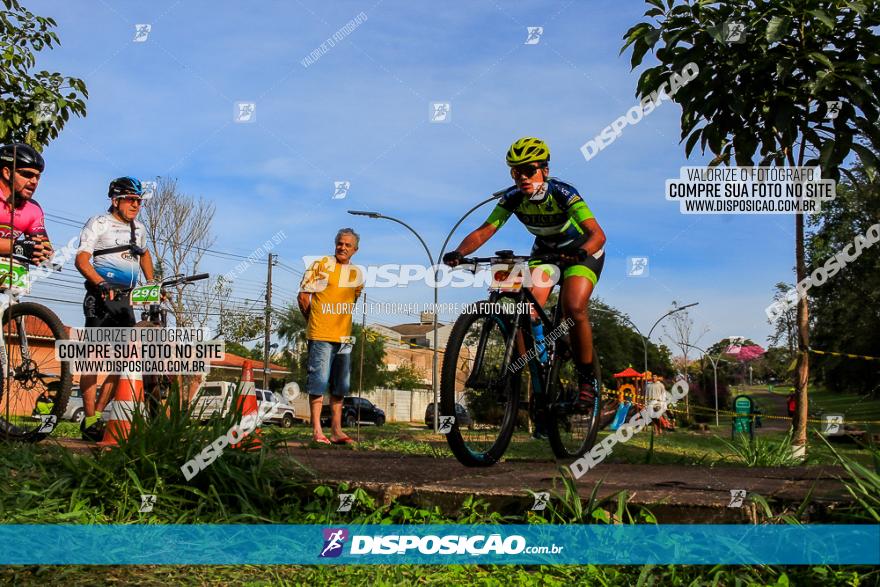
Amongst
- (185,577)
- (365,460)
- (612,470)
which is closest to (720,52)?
(612,470)

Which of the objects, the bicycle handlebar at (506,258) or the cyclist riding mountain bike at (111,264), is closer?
the bicycle handlebar at (506,258)

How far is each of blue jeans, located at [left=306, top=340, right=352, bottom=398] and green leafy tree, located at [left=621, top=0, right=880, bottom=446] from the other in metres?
3.79

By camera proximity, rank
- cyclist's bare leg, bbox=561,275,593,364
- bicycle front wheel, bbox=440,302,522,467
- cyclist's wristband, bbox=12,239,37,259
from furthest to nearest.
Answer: cyclist's wristband, bbox=12,239,37,259 < cyclist's bare leg, bbox=561,275,593,364 < bicycle front wheel, bbox=440,302,522,467

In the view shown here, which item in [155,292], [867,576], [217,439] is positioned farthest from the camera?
[155,292]

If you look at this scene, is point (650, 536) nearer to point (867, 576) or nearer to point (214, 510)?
point (867, 576)

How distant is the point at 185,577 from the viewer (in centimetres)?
286

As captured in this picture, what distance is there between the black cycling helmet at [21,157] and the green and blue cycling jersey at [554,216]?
3.52m

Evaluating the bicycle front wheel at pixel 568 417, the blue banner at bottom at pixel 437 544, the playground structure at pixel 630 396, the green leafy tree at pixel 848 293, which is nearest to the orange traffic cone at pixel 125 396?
the blue banner at bottom at pixel 437 544

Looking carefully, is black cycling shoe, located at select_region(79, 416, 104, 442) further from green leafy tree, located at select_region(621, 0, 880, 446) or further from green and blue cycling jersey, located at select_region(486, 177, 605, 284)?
green leafy tree, located at select_region(621, 0, 880, 446)

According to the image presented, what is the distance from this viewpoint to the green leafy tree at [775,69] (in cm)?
646

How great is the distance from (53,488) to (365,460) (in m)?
1.87

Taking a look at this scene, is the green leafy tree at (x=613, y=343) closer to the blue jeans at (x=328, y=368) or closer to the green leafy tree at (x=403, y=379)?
the green leafy tree at (x=403, y=379)

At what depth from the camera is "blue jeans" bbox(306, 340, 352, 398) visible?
23.7ft

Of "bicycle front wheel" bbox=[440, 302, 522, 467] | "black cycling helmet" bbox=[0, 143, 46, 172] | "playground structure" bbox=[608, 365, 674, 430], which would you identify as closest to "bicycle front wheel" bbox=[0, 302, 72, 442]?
"black cycling helmet" bbox=[0, 143, 46, 172]
